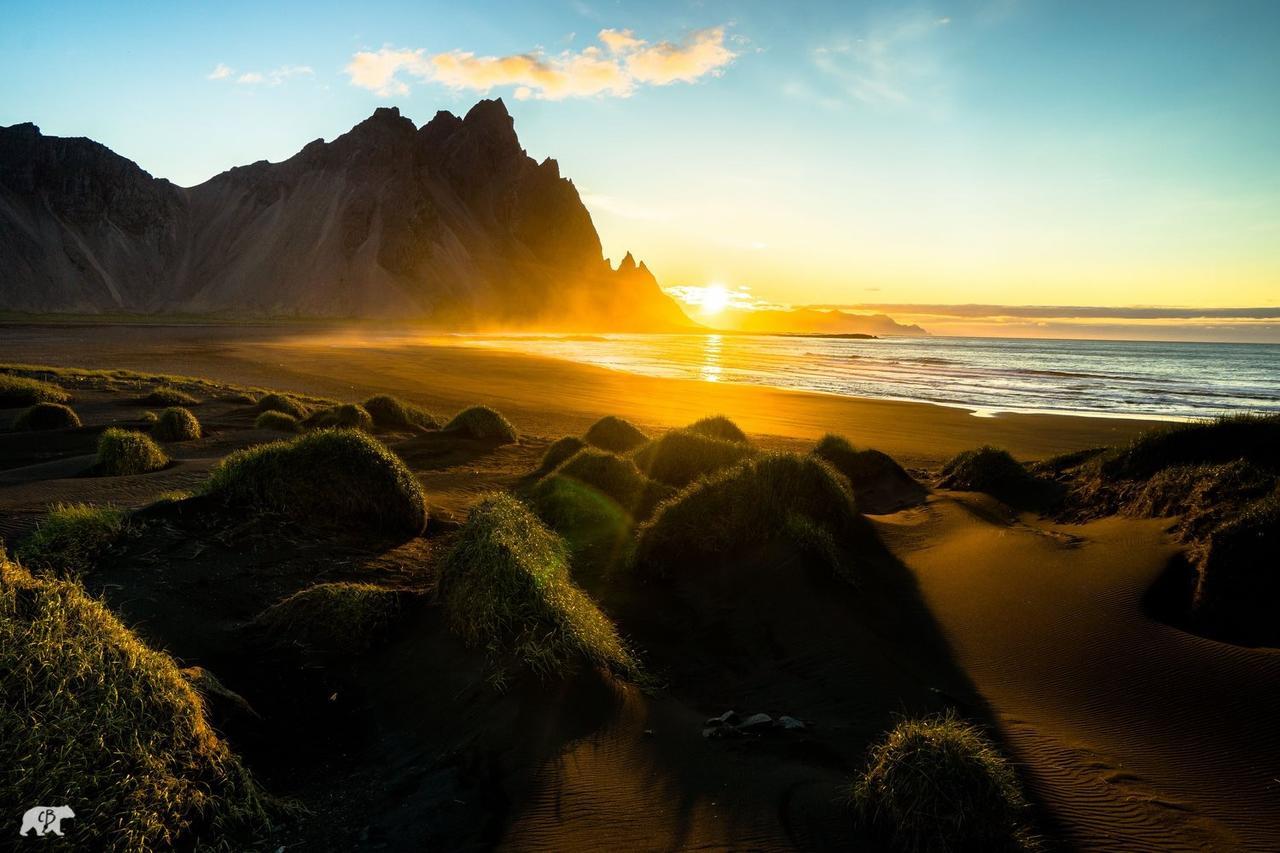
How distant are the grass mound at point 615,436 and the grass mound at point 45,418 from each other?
1273 centimetres

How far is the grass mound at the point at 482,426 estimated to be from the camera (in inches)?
677

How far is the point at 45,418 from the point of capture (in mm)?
16031

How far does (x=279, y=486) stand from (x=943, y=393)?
35418 millimetres

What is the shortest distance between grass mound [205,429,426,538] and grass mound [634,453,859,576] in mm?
3547

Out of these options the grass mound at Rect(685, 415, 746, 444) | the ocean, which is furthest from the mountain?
the grass mound at Rect(685, 415, 746, 444)

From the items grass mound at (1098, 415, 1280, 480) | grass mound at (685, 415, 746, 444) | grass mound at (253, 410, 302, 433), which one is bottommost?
grass mound at (253, 410, 302, 433)

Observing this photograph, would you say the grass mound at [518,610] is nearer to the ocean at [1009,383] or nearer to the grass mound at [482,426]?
the grass mound at [482,426]

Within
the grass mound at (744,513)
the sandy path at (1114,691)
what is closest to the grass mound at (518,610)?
the grass mound at (744,513)

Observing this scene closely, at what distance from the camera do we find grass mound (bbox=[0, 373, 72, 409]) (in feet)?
62.0

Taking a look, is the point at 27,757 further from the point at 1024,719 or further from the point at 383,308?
the point at 383,308

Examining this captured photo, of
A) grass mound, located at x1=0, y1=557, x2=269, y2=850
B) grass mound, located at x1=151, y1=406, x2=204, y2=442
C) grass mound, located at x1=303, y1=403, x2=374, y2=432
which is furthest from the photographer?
grass mound, located at x1=303, y1=403, x2=374, y2=432

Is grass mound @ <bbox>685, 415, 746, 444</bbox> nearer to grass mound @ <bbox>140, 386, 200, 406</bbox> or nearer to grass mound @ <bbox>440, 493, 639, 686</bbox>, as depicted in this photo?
grass mound @ <bbox>440, 493, 639, 686</bbox>

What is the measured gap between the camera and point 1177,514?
26.1 ft

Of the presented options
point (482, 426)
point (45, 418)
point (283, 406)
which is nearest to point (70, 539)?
point (482, 426)
